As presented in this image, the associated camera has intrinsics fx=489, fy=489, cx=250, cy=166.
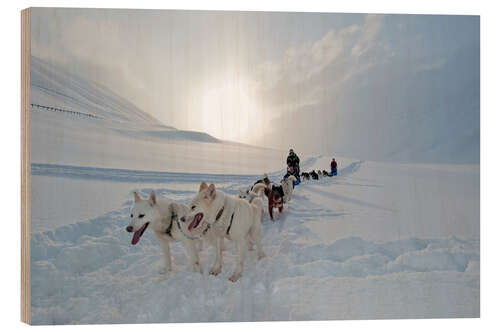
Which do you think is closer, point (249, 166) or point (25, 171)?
point (25, 171)

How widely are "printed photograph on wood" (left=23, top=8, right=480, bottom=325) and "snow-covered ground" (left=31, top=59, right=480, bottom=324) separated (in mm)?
13

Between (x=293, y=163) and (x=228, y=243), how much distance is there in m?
0.93

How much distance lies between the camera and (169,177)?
4.31 meters

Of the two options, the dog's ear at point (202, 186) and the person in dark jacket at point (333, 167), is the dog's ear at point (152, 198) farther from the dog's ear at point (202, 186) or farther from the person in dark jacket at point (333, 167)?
the person in dark jacket at point (333, 167)

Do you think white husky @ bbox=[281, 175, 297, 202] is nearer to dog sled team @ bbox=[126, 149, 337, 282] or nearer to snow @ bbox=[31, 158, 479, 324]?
snow @ bbox=[31, 158, 479, 324]

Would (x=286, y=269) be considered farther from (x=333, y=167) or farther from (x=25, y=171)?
(x=25, y=171)

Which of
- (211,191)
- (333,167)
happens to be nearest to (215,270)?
(211,191)

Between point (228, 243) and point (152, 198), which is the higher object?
point (152, 198)

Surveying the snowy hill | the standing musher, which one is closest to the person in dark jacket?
the standing musher

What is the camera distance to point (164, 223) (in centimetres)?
415

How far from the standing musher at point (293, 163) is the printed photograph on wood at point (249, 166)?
0.06ft

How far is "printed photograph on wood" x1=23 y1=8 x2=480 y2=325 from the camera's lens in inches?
164

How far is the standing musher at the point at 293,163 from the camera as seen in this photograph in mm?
4453

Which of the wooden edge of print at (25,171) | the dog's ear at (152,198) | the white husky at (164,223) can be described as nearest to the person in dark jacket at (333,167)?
the white husky at (164,223)
